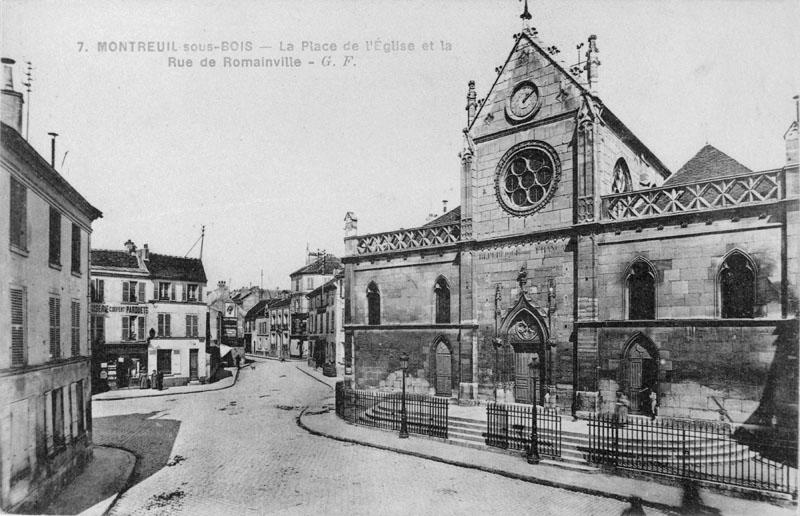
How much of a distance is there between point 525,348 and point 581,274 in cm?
381

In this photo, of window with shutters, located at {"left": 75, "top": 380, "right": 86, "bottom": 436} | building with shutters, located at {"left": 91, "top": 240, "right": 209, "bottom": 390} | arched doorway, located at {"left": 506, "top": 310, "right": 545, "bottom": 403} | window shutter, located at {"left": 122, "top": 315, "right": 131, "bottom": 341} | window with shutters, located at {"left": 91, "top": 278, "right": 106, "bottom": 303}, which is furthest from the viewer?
window shutter, located at {"left": 122, "top": 315, "right": 131, "bottom": 341}

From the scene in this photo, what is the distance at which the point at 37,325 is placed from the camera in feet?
38.2

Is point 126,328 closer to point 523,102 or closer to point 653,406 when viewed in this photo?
point 523,102

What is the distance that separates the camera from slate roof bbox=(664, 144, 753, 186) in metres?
18.9

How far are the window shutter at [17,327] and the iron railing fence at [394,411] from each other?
1194 centimetres

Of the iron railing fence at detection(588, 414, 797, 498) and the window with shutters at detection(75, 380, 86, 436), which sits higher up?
the window with shutters at detection(75, 380, 86, 436)

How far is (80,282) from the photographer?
15.0 metres

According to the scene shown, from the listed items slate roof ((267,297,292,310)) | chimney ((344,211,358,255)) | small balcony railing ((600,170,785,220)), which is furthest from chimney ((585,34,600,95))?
slate roof ((267,297,292,310))

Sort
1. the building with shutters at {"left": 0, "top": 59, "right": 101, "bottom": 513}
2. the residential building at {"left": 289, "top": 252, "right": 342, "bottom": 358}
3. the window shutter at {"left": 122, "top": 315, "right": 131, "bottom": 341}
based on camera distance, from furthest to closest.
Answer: the residential building at {"left": 289, "top": 252, "right": 342, "bottom": 358}
the window shutter at {"left": 122, "top": 315, "right": 131, "bottom": 341}
the building with shutters at {"left": 0, "top": 59, "right": 101, "bottom": 513}

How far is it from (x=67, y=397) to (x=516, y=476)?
494 inches

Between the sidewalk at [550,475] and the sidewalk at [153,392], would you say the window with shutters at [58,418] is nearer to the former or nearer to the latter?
the sidewalk at [550,475]

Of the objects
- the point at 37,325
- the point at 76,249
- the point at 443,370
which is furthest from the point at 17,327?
the point at 443,370

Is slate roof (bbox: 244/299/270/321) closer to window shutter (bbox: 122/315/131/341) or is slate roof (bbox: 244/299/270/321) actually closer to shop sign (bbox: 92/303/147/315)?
shop sign (bbox: 92/303/147/315)

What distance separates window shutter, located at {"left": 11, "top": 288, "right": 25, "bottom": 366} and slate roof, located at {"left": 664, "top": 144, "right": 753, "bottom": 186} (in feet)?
69.2
